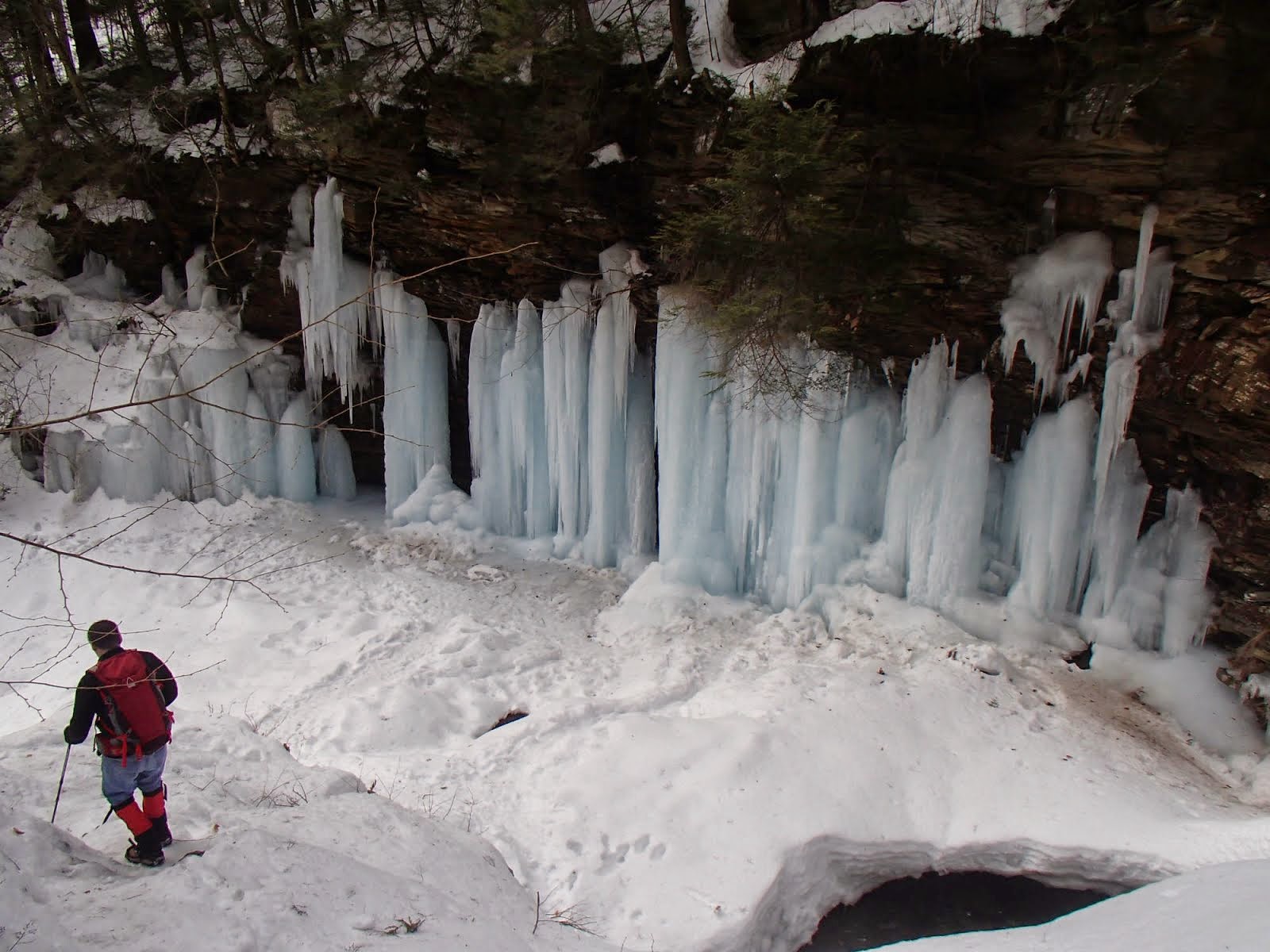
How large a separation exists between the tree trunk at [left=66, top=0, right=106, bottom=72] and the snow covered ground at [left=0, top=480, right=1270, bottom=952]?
8.19 meters

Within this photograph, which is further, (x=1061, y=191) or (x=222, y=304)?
(x=222, y=304)

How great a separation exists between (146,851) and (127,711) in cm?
63

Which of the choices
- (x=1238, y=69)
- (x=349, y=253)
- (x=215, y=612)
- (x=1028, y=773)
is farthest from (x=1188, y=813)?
(x=349, y=253)

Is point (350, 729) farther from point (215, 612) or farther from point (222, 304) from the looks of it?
point (222, 304)

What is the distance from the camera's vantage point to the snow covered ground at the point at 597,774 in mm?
3205

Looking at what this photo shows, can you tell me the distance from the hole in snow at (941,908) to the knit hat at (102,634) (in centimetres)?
409

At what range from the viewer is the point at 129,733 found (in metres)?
3.57

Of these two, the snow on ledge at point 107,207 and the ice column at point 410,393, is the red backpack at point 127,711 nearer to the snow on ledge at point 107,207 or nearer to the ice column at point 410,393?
the ice column at point 410,393

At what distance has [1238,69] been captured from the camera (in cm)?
509

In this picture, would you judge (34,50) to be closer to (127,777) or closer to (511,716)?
(511,716)

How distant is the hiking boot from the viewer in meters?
3.51

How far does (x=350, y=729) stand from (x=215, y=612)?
2.95 meters

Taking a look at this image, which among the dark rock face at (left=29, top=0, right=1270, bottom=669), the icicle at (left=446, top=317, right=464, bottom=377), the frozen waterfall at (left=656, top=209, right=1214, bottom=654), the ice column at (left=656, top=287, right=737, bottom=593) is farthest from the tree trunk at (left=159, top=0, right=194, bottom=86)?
the frozen waterfall at (left=656, top=209, right=1214, bottom=654)

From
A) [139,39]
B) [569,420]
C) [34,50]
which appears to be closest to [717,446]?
[569,420]
